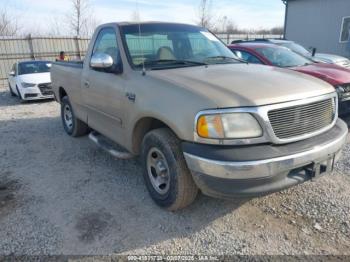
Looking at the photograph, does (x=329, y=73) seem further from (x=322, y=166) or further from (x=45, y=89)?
→ (x=45, y=89)

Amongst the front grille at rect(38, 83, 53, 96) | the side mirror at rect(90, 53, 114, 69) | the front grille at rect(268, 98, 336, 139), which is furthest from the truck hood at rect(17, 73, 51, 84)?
the front grille at rect(268, 98, 336, 139)

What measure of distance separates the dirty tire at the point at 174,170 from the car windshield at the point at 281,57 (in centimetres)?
443

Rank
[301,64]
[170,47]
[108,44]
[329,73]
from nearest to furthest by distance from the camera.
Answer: [170,47] → [108,44] → [329,73] → [301,64]

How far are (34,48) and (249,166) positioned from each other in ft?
56.8

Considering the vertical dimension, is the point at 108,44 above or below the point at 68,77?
above

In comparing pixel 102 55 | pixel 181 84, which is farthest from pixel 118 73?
pixel 181 84

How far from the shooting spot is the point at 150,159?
3.35 metres

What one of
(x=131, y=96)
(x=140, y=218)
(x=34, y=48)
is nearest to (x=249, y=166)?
(x=140, y=218)

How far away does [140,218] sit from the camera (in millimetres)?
3199

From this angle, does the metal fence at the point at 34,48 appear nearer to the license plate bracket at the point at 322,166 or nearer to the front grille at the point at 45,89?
the front grille at the point at 45,89

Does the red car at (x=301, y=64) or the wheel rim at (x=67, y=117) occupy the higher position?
the red car at (x=301, y=64)

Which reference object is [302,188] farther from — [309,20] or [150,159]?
[309,20]

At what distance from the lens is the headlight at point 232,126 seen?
2516 mm

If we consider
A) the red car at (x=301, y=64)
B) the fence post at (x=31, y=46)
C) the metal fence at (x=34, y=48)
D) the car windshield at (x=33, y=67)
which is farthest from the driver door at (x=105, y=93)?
the fence post at (x=31, y=46)
